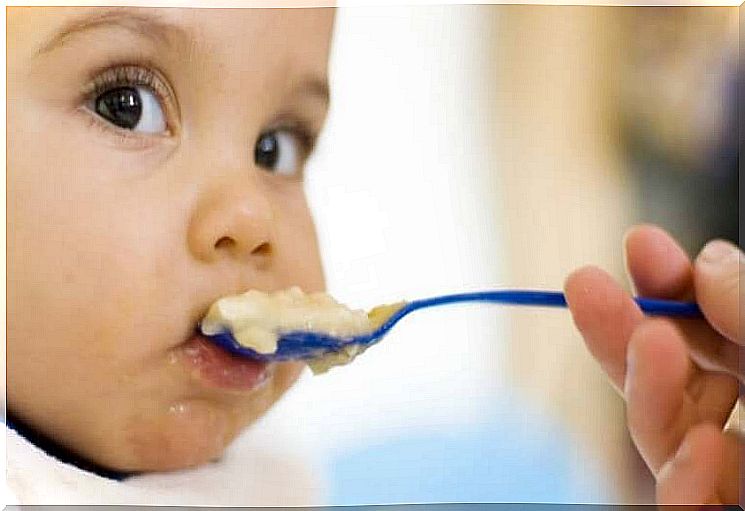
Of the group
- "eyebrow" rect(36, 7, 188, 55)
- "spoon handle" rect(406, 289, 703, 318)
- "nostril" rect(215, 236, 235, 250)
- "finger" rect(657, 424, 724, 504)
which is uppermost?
"eyebrow" rect(36, 7, 188, 55)

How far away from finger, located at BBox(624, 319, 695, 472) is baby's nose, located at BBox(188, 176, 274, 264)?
304mm

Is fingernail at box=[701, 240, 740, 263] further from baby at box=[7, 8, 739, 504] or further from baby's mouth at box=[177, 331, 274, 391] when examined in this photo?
baby's mouth at box=[177, 331, 274, 391]

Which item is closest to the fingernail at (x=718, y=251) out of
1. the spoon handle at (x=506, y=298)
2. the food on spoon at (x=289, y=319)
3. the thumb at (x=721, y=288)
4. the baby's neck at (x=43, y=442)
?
the thumb at (x=721, y=288)

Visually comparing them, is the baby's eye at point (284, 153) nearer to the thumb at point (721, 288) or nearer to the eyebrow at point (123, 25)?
the eyebrow at point (123, 25)

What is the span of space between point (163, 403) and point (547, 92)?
0.40m

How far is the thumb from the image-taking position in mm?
794

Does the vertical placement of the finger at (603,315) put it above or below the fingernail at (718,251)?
below

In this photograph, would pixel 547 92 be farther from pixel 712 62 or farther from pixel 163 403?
pixel 163 403

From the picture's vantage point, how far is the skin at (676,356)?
80cm

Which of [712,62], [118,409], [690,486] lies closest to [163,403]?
[118,409]

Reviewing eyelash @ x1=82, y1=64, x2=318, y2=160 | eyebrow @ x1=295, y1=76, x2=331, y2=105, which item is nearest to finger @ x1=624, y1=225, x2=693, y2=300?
eyebrow @ x1=295, y1=76, x2=331, y2=105

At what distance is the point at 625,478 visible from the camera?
0.85 metres

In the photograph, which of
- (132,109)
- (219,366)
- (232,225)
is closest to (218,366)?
(219,366)

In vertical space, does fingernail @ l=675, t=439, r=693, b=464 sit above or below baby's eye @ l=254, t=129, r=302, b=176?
below
